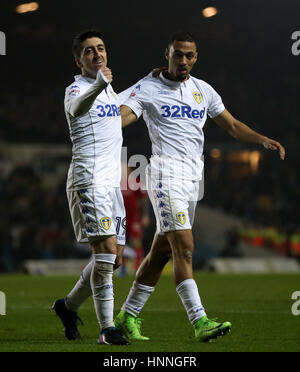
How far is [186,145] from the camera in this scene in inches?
243

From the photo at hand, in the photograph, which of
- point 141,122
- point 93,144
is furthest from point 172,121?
point 141,122

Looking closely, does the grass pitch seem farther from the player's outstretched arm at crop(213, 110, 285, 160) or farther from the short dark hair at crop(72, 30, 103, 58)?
the short dark hair at crop(72, 30, 103, 58)

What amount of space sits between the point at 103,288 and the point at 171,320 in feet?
6.67

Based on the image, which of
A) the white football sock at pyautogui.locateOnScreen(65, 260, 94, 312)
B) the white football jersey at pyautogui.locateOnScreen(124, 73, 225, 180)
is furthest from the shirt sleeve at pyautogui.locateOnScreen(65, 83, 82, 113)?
the white football sock at pyautogui.locateOnScreen(65, 260, 94, 312)

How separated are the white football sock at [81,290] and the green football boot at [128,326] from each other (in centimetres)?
29

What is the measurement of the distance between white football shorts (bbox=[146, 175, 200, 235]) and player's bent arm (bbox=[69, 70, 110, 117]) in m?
0.90

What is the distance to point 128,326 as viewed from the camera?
6.13m

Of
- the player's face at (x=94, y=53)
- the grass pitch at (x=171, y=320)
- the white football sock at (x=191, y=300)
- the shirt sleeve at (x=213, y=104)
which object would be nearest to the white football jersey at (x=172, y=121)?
the shirt sleeve at (x=213, y=104)

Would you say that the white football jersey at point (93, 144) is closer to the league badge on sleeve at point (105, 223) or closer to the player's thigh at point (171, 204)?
the league badge on sleeve at point (105, 223)

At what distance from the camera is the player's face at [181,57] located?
6.10 m

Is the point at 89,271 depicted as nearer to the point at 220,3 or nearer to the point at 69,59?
the point at 220,3

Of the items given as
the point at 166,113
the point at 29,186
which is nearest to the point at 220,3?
the point at 166,113

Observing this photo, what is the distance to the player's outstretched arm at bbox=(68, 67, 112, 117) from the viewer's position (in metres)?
5.21
